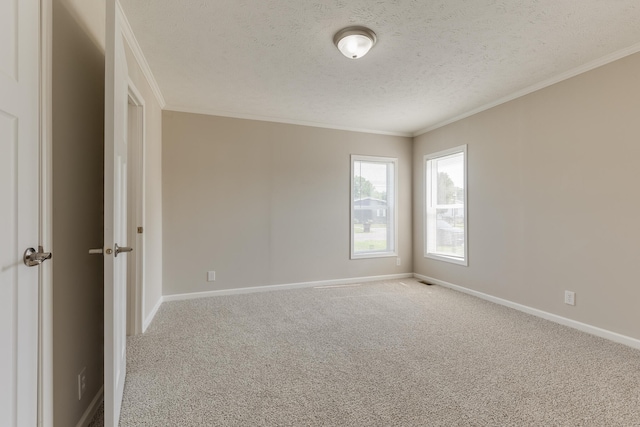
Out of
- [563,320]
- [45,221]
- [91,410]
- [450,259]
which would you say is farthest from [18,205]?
[450,259]

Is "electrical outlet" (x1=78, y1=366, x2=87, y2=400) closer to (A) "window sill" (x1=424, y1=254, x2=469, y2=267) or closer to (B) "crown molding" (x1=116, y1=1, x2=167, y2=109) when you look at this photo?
(B) "crown molding" (x1=116, y1=1, x2=167, y2=109)

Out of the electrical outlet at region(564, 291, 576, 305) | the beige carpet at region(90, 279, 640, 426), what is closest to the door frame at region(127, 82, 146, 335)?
the beige carpet at region(90, 279, 640, 426)

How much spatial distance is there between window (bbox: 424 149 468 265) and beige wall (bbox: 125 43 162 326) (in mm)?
3842

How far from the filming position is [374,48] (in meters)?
2.50

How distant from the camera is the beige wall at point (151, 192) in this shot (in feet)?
9.56

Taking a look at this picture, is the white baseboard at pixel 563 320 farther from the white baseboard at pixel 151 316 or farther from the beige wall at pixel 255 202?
the white baseboard at pixel 151 316

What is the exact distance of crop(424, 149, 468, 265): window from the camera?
14.0ft

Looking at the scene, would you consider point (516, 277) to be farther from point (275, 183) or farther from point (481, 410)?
point (275, 183)

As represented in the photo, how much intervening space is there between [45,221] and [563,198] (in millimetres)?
3967

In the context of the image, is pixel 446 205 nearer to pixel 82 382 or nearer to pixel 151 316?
pixel 151 316

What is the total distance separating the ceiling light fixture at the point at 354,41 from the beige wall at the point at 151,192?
169 centimetres

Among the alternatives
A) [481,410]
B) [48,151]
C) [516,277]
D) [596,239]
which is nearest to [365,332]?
[481,410]

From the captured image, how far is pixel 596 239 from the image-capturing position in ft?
9.09

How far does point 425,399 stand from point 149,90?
3588 millimetres
